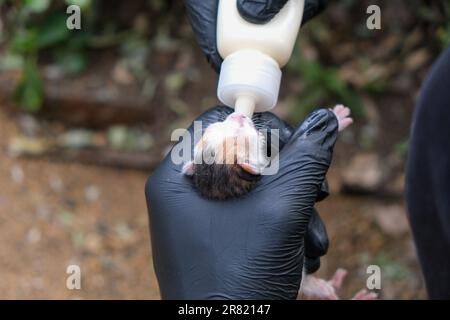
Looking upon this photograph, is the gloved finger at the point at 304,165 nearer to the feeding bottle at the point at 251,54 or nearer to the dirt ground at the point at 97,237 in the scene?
the feeding bottle at the point at 251,54

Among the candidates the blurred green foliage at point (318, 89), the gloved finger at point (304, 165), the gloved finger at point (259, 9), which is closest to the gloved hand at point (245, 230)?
the gloved finger at point (304, 165)

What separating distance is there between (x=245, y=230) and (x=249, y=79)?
0.62 feet

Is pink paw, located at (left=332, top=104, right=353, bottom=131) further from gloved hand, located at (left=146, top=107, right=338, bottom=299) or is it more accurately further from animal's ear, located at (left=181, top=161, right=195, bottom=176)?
animal's ear, located at (left=181, top=161, right=195, bottom=176)

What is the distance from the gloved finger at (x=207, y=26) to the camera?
114 centimetres

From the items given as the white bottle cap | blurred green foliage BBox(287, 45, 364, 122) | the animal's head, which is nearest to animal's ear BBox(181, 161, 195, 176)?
the animal's head

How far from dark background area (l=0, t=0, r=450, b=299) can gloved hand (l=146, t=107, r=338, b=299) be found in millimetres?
1095

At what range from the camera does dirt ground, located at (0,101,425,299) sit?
2090 millimetres

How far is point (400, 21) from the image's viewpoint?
2.41m

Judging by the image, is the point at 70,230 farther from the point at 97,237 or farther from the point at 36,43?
the point at 36,43

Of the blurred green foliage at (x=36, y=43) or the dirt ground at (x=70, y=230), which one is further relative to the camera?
the blurred green foliage at (x=36, y=43)

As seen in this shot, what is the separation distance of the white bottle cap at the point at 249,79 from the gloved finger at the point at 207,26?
0.06m

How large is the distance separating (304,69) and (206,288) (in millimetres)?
1407

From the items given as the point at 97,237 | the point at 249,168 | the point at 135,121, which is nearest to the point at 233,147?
the point at 249,168
